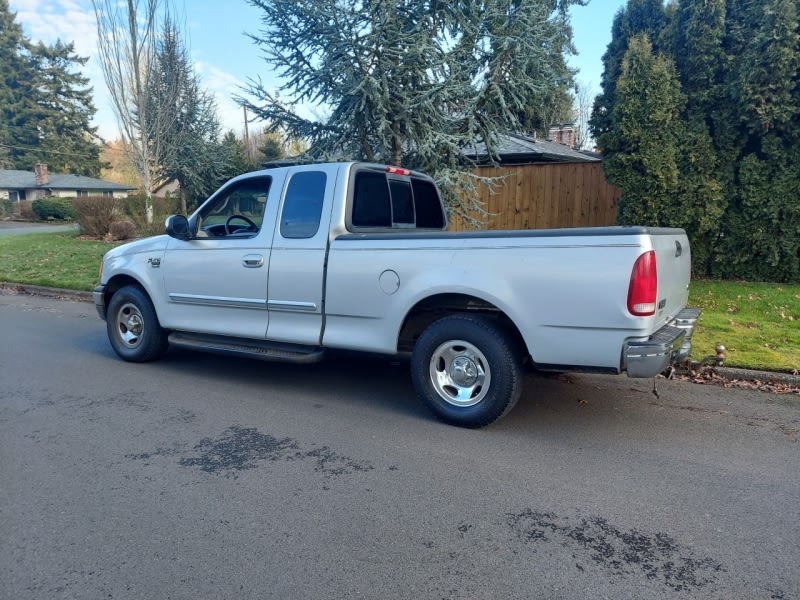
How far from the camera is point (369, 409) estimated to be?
16.7 feet

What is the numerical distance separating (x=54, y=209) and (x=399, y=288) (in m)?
43.4

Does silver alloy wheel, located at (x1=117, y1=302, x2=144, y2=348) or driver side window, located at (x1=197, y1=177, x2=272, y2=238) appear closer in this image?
driver side window, located at (x1=197, y1=177, x2=272, y2=238)

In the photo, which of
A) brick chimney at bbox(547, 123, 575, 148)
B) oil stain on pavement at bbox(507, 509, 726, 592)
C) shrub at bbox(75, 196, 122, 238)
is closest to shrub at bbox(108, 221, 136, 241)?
shrub at bbox(75, 196, 122, 238)

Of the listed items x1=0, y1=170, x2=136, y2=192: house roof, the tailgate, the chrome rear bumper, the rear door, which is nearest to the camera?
the chrome rear bumper

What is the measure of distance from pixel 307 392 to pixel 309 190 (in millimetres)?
1921

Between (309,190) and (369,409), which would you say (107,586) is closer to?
(369,409)

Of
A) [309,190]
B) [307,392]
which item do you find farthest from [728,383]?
[309,190]

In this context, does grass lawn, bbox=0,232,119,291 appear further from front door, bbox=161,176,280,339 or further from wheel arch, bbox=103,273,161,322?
front door, bbox=161,176,280,339

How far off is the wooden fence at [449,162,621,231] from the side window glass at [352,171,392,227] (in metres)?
6.67

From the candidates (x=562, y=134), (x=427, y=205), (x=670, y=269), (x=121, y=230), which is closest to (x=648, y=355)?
(x=670, y=269)

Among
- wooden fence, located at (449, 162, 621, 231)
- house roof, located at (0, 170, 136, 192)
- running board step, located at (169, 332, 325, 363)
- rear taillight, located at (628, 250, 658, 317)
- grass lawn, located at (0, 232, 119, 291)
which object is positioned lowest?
running board step, located at (169, 332, 325, 363)

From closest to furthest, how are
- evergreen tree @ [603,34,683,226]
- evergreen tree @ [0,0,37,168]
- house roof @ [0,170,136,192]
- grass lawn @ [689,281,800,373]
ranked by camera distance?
grass lawn @ [689,281,800,373] < evergreen tree @ [603,34,683,226] < house roof @ [0,170,136,192] < evergreen tree @ [0,0,37,168]

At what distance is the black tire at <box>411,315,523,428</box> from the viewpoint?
4402 mm

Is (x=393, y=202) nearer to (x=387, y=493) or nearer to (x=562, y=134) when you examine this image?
(x=387, y=493)
